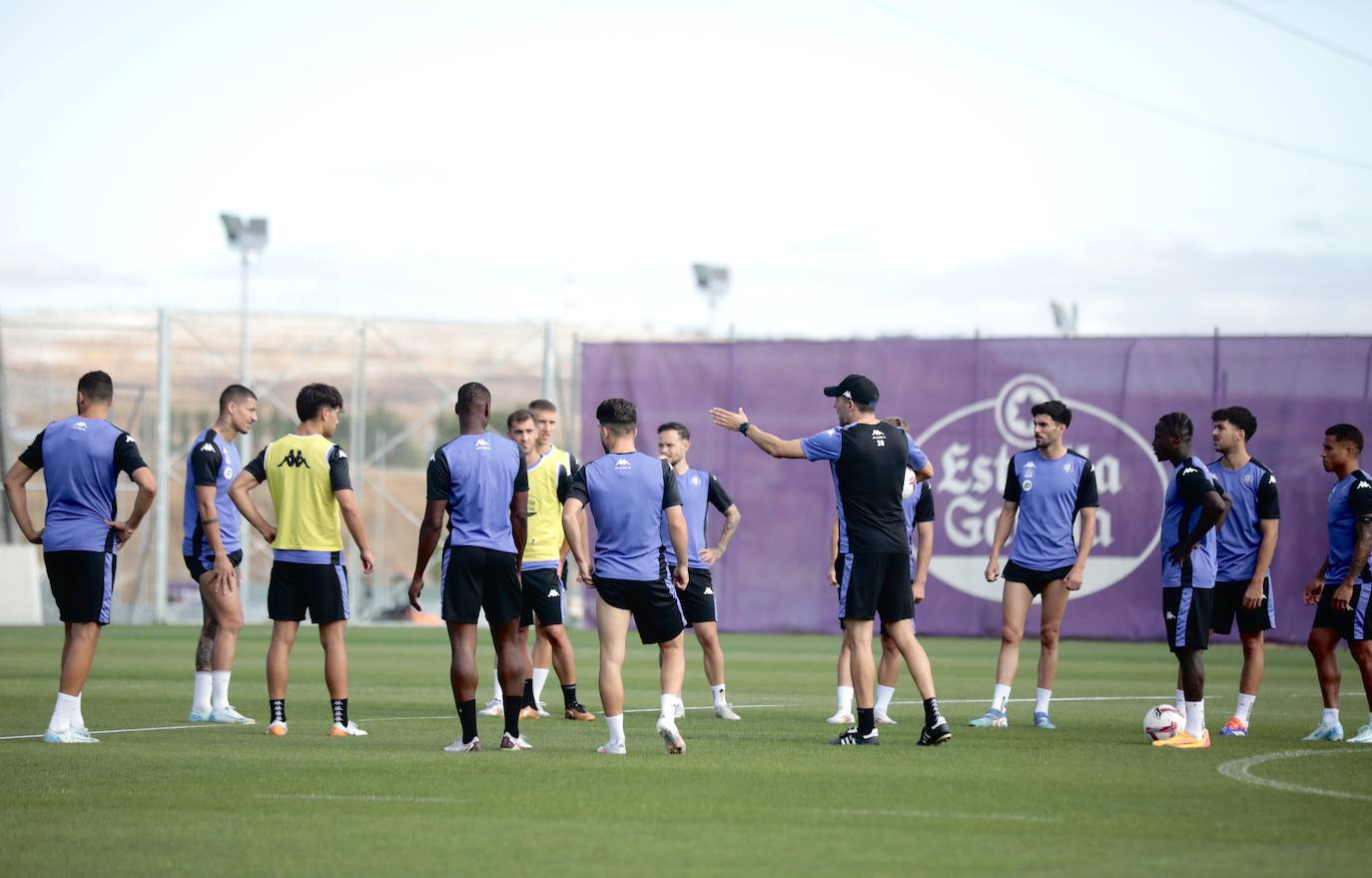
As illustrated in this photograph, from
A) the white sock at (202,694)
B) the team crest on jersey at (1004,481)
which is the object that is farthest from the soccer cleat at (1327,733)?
the team crest on jersey at (1004,481)

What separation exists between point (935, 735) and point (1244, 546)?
3012 mm

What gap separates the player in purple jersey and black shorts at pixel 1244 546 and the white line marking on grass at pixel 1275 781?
1.13 m

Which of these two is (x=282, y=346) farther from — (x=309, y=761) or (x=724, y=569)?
(x=309, y=761)

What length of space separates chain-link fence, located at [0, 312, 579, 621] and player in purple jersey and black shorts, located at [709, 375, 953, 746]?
18850 millimetres

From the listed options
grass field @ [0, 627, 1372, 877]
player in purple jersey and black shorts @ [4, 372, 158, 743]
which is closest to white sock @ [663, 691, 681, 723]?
grass field @ [0, 627, 1372, 877]

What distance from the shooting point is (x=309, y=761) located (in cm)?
1017

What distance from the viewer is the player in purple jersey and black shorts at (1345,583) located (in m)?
11.9

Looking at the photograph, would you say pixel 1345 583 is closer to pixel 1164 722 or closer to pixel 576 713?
pixel 1164 722

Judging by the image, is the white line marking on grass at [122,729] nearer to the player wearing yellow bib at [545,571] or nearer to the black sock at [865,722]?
the player wearing yellow bib at [545,571]

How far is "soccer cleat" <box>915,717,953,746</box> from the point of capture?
36.2ft

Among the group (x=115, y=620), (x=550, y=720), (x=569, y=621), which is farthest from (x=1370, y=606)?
(x=115, y=620)

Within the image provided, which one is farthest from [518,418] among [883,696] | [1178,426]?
[1178,426]

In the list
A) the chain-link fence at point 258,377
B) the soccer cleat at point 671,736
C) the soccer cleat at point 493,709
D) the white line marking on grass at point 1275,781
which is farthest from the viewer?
the chain-link fence at point 258,377

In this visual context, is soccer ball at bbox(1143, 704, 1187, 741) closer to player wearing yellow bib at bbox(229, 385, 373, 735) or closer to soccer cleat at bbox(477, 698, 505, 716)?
soccer cleat at bbox(477, 698, 505, 716)
